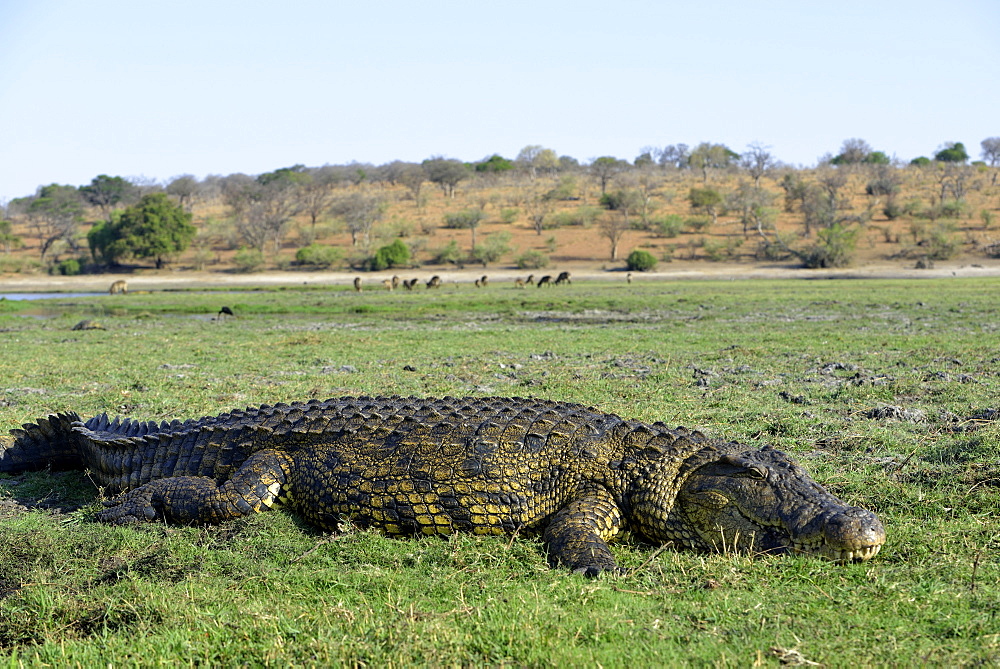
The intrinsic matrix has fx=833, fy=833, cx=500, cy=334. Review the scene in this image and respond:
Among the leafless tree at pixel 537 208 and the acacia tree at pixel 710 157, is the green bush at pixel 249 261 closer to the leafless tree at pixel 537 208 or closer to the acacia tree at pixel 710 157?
the leafless tree at pixel 537 208

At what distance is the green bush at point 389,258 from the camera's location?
5128 cm

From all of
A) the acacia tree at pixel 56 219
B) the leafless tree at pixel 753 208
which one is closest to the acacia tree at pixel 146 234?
the acacia tree at pixel 56 219

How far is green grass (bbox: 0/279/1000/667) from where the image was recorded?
11.2 feet

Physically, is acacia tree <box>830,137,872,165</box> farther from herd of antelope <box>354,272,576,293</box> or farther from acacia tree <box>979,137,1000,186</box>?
herd of antelope <box>354,272,576,293</box>

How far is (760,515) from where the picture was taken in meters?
4.55

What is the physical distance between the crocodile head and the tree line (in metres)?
44.6

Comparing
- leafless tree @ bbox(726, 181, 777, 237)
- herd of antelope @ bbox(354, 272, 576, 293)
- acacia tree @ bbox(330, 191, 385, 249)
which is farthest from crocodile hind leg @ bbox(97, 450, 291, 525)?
acacia tree @ bbox(330, 191, 385, 249)

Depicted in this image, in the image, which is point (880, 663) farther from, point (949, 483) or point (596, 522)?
point (949, 483)

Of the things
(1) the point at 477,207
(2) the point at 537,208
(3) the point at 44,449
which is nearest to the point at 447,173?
(1) the point at 477,207

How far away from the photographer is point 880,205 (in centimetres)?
6297

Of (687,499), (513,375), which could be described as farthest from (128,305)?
(687,499)

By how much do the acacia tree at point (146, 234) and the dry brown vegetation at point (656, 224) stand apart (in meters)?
1.48

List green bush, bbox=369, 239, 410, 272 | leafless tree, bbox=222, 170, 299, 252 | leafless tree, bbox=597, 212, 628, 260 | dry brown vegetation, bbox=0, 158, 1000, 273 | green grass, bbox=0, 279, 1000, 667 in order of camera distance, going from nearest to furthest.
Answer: green grass, bbox=0, 279, 1000, 667
green bush, bbox=369, 239, 410, 272
dry brown vegetation, bbox=0, 158, 1000, 273
leafless tree, bbox=597, 212, 628, 260
leafless tree, bbox=222, 170, 299, 252

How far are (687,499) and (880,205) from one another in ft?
214
